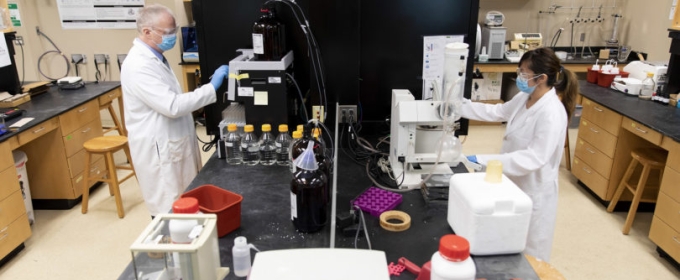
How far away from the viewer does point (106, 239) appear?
3004 millimetres

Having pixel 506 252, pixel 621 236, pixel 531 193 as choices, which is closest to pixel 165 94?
pixel 506 252

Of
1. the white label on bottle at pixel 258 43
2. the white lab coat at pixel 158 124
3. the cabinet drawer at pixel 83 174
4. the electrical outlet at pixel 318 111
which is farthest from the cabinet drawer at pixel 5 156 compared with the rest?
the electrical outlet at pixel 318 111

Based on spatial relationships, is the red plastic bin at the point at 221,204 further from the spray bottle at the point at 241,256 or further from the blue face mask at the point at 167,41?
the blue face mask at the point at 167,41

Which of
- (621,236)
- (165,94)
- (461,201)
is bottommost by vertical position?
(621,236)

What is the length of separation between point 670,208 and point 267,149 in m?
2.31

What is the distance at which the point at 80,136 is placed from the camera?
11.3 ft

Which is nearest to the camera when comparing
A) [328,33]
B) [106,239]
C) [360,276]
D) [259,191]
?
[360,276]

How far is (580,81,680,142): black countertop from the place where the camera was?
274 centimetres

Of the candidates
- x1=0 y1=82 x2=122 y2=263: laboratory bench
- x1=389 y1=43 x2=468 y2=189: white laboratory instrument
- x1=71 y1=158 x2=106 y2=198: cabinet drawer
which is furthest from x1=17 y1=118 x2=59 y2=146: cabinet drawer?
x1=389 y1=43 x2=468 y2=189: white laboratory instrument

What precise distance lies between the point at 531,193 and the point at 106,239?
103 inches

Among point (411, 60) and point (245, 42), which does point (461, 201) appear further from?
point (245, 42)

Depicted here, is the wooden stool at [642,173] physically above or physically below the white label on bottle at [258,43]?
below

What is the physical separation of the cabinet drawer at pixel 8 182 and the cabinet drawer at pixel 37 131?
7.3 inches

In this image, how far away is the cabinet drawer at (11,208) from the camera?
8.60ft
